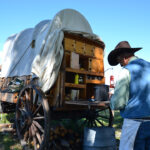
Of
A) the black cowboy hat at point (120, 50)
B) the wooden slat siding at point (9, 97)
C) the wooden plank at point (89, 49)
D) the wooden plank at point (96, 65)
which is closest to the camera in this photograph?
the black cowboy hat at point (120, 50)

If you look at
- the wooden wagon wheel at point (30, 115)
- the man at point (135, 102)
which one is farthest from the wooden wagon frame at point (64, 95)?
the man at point (135, 102)

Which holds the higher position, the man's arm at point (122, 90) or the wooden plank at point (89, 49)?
the wooden plank at point (89, 49)

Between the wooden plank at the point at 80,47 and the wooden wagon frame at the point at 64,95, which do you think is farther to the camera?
the wooden plank at the point at 80,47

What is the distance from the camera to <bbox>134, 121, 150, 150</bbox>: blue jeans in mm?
2277

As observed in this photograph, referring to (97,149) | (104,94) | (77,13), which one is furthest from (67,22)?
(97,149)

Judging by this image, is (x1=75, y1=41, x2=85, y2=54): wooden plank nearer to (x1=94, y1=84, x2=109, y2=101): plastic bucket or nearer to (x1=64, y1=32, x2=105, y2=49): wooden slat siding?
(x1=64, y1=32, x2=105, y2=49): wooden slat siding

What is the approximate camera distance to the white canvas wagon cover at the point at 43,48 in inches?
175

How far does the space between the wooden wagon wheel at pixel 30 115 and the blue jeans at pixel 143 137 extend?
2.18 metres

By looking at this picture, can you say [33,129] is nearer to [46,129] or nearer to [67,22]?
[46,129]

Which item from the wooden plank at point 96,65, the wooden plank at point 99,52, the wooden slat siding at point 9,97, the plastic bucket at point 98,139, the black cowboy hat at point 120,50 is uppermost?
the wooden plank at point 99,52

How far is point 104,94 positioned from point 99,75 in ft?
3.12

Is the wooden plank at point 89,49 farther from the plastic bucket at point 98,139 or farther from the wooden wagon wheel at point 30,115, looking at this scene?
the plastic bucket at point 98,139

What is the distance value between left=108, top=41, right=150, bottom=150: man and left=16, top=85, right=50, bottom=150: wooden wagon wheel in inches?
80.7

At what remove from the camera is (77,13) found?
5453 mm
